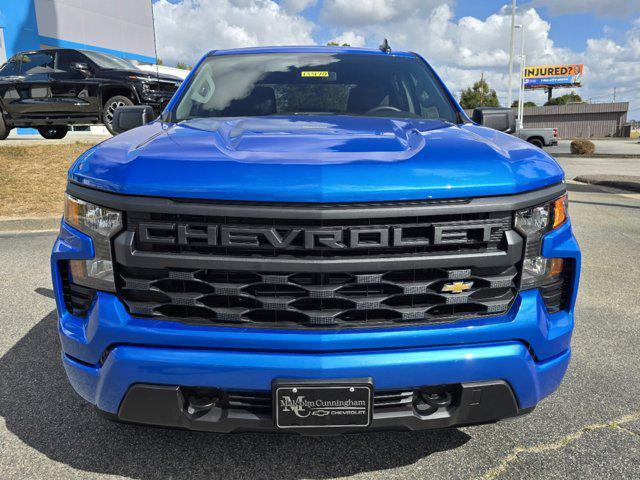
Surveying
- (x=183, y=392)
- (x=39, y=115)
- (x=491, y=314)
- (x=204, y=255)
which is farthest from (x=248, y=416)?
(x=39, y=115)

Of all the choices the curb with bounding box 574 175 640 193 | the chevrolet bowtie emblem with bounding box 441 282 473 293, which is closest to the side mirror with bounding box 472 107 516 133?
the chevrolet bowtie emblem with bounding box 441 282 473 293

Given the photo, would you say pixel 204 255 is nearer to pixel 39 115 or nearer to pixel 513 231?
pixel 513 231

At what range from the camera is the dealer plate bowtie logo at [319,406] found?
1.74 m

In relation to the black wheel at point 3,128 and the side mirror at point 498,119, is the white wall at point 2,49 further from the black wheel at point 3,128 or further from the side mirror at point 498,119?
the side mirror at point 498,119

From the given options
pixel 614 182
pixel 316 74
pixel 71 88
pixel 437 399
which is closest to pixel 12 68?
pixel 71 88

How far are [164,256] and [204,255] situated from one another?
0.44 ft

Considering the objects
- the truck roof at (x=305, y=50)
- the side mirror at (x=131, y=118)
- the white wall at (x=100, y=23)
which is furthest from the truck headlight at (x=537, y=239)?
the white wall at (x=100, y=23)

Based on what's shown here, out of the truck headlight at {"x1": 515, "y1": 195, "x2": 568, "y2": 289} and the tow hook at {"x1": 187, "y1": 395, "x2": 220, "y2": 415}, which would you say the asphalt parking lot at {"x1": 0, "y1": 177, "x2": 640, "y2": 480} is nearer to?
the tow hook at {"x1": 187, "y1": 395, "x2": 220, "y2": 415}

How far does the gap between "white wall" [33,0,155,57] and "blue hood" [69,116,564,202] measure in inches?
836

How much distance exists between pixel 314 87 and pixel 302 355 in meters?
1.98

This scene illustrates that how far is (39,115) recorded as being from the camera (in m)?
11.1

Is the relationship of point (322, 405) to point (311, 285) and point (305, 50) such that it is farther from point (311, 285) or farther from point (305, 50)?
point (305, 50)

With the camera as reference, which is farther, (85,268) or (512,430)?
(512,430)

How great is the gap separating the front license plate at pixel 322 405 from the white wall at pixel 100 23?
72.0 ft
